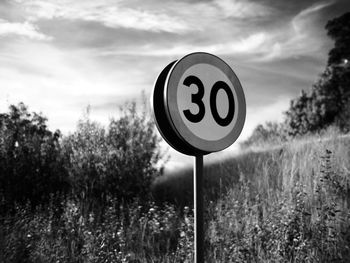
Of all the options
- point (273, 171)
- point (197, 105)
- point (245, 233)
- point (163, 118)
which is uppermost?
point (273, 171)

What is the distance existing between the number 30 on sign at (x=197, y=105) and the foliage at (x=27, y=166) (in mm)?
5360

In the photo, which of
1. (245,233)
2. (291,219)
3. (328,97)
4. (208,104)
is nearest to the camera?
(208,104)

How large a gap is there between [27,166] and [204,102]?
6062 mm

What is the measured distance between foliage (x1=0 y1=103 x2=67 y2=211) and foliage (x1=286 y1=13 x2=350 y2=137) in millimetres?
9873

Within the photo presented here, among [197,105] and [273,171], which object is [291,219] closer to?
[273,171]

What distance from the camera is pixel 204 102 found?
2.55m

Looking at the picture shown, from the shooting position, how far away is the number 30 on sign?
2416 millimetres

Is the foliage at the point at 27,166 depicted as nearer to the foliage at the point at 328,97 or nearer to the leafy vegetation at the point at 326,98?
the leafy vegetation at the point at 326,98

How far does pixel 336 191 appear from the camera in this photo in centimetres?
527

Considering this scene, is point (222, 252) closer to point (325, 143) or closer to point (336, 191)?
point (336, 191)

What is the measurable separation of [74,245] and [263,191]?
2.95 meters

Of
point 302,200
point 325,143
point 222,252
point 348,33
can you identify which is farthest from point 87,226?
point 348,33

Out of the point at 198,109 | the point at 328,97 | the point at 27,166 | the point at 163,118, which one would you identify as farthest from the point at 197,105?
the point at 328,97

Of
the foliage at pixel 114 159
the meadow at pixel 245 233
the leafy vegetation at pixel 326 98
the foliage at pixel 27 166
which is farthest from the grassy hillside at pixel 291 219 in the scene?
the leafy vegetation at pixel 326 98
